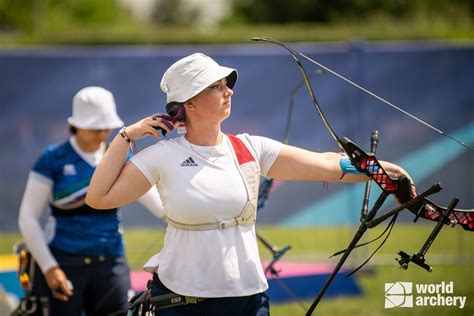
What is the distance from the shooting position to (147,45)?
24.8 metres

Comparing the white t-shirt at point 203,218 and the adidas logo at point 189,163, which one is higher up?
the adidas logo at point 189,163

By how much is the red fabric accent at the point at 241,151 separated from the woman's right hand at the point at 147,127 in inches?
10.8

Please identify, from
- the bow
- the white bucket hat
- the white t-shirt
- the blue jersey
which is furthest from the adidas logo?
the white bucket hat

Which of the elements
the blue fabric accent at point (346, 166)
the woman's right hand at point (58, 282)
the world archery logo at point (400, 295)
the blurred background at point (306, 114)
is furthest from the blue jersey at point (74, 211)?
the blurred background at point (306, 114)

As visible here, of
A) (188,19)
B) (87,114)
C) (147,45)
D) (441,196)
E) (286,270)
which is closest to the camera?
(87,114)

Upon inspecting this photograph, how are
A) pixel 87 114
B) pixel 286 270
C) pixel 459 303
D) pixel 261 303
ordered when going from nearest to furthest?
1. pixel 261 303
2. pixel 459 303
3. pixel 87 114
4. pixel 286 270

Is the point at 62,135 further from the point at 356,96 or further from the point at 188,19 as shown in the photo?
the point at 188,19

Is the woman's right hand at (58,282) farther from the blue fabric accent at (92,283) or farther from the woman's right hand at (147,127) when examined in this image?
the woman's right hand at (147,127)

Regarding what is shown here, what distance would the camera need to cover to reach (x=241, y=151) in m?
3.69

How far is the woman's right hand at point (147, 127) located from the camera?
11.8 ft

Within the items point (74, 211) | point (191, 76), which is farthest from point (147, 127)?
point (74, 211)

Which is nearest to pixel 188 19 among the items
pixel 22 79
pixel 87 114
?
pixel 22 79

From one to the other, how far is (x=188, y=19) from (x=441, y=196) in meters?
56.3

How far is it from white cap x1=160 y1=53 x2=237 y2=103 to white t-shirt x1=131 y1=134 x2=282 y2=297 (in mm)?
219
